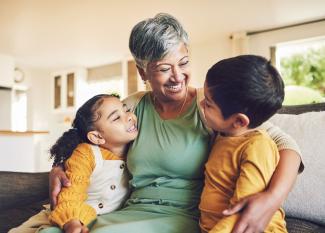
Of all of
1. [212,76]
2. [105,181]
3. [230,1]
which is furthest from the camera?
[230,1]

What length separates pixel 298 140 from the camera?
132cm

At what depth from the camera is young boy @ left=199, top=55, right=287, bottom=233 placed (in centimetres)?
93

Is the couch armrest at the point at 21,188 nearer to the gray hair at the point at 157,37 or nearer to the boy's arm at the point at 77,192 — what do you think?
the boy's arm at the point at 77,192

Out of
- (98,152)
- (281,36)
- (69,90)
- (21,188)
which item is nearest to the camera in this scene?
(98,152)

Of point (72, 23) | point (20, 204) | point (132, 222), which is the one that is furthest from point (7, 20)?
point (132, 222)

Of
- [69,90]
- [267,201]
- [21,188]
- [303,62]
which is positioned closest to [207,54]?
[303,62]

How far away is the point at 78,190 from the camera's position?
1.22 meters

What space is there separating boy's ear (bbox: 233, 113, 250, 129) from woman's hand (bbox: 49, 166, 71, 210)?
0.58m

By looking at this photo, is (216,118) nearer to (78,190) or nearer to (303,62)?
(78,190)

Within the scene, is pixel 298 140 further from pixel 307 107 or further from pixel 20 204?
pixel 20 204

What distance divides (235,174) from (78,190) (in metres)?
0.53

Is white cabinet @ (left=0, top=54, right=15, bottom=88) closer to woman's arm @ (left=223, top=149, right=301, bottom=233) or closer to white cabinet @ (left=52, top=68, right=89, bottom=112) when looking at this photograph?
white cabinet @ (left=52, top=68, right=89, bottom=112)

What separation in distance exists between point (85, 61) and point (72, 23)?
2563 millimetres

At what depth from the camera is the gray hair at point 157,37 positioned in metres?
1.24
